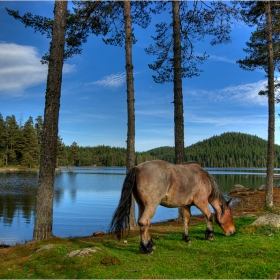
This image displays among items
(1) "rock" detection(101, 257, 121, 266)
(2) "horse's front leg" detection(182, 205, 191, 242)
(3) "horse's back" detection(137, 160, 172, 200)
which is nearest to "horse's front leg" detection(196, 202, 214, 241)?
(2) "horse's front leg" detection(182, 205, 191, 242)

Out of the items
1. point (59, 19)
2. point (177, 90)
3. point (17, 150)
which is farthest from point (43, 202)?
point (17, 150)

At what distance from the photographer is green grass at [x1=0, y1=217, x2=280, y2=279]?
430 centimetres

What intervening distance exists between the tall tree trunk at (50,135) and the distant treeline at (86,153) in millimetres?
34137

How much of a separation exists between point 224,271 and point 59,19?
7378mm

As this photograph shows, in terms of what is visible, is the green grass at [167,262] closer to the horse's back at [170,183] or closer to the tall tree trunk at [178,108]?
the horse's back at [170,183]

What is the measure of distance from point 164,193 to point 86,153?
481ft

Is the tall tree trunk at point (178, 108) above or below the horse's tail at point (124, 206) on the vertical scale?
above

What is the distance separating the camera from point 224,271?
14.2 ft

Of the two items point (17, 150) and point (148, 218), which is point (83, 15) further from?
point (17, 150)

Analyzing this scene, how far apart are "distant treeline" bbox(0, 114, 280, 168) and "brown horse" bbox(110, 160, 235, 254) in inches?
1344

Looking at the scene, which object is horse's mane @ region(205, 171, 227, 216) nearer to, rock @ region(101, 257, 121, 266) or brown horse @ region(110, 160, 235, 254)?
brown horse @ region(110, 160, 235, 254)

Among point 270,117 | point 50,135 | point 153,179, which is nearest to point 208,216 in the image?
point 153,179

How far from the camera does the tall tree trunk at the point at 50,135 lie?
7.06 metres

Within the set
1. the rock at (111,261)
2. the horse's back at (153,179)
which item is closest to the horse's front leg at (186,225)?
the horse's back at (153,179)
